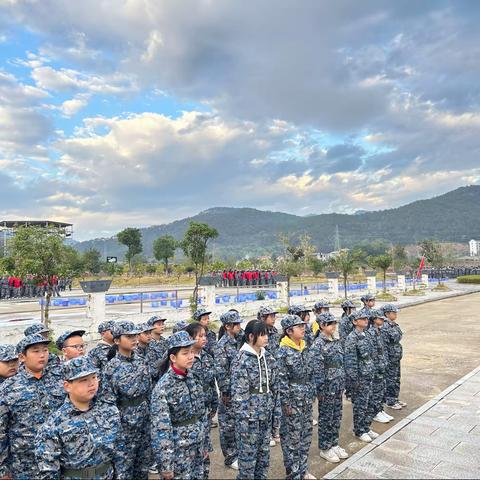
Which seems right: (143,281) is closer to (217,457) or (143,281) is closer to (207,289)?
(207,289)

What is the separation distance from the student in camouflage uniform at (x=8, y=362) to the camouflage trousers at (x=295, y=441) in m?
3.02

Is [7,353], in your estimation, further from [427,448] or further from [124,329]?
[427,448]

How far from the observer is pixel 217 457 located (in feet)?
18.1

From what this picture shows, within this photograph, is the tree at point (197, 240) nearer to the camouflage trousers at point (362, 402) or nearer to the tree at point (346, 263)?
the tree at point (346, 263)

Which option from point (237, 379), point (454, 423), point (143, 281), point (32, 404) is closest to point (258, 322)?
point (237, 379)

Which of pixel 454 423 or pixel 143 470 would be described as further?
pixel 454 423

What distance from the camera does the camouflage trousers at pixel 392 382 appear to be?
7082mm

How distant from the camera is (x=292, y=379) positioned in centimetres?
465

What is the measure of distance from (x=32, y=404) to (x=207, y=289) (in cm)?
1394

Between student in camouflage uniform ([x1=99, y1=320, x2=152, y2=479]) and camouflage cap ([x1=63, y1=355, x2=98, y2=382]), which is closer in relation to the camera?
camouflage cap ([x1=63, y1=355, x2=98, y2=382])

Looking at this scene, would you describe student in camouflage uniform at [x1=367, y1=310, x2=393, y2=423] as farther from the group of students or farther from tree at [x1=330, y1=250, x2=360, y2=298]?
tree at [x1=330, y1=250, x2=360, y2=298]

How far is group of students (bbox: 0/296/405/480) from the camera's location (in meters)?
2.85

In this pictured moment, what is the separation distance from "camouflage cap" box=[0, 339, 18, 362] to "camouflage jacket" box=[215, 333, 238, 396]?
2366mm

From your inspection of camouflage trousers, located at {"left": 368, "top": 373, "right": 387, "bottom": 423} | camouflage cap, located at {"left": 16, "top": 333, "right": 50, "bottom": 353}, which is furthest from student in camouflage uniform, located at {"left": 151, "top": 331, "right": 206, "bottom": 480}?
camouflage trousers, located at {"left": 368, "top": 373, "right": 387, "bottom": 423}
